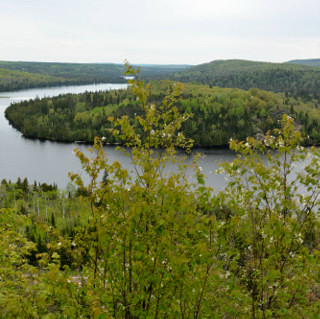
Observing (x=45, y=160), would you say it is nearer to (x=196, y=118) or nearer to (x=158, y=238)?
(x=196, y=118)

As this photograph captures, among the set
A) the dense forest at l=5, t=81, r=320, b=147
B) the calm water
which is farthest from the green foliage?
the dense forest at l=5, t=81, r=320, b=147

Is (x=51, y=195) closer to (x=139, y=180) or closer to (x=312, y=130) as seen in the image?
(x=139, y=180)

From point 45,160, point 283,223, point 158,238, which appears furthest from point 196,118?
point 158,238

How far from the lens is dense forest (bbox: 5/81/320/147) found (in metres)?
147

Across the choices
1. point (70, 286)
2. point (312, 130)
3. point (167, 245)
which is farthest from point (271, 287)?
point (312, 130)

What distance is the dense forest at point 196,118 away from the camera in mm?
146875

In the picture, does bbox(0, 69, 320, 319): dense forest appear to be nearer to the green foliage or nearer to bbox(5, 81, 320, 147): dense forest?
the green foliage

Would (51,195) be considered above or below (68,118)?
below

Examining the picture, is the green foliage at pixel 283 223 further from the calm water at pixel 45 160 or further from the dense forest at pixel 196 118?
the dense forest at pixel 196 118

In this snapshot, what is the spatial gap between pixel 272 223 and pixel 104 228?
3.77 meters

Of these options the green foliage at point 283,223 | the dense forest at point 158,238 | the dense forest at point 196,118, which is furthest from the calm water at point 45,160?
the dense forest at point 158,238

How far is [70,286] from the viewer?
6512 millimetres

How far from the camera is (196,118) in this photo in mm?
162125

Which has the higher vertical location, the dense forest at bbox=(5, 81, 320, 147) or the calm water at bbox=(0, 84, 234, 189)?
the dense forest at bbox=(5, 81, 320, 147)
